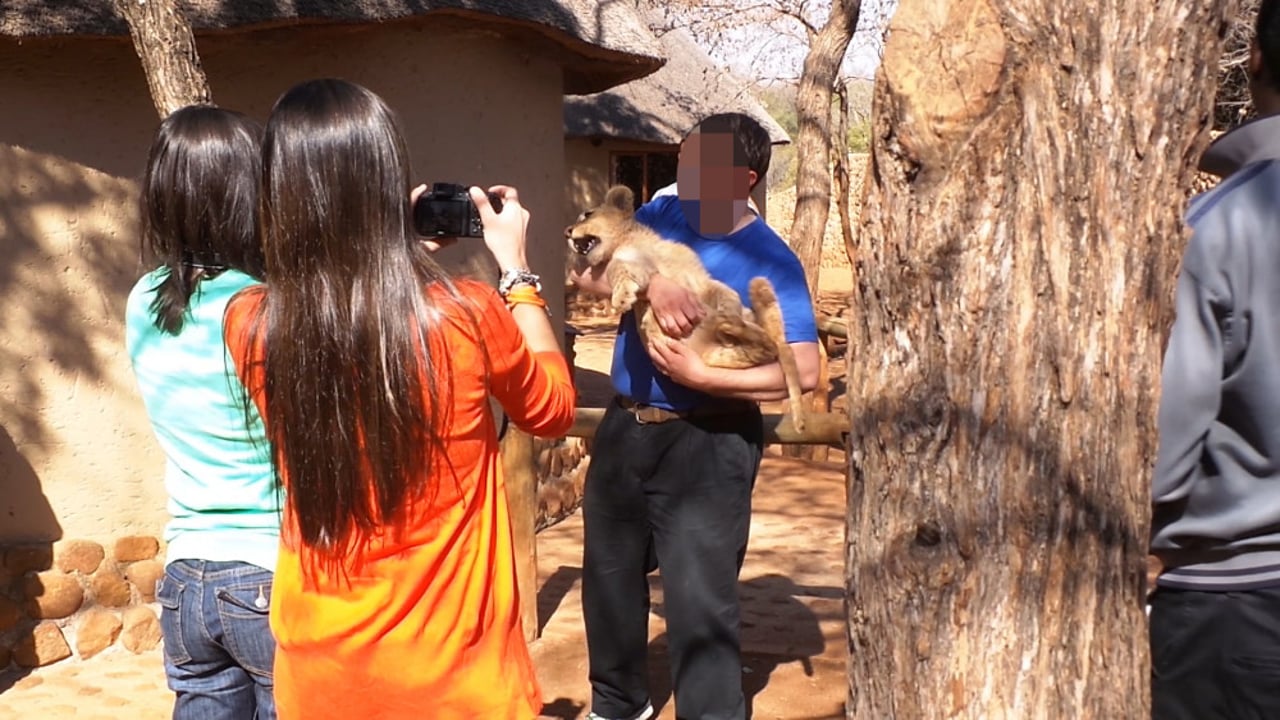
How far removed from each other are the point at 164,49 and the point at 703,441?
2.10 meters

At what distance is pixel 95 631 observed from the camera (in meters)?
5.16

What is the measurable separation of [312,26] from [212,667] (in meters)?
3.69

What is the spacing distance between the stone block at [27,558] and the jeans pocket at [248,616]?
3.22 meters

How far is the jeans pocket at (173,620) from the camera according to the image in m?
2.25

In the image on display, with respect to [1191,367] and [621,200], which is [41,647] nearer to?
[621,200]

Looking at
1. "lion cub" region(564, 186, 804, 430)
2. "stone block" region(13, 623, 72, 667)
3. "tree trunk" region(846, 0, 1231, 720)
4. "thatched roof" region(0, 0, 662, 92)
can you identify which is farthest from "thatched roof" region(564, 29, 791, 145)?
"tree trunk" region(846, 0, 1231, 720)

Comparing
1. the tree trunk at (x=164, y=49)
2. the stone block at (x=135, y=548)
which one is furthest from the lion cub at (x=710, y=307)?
the stone block at (x=135, y=548)

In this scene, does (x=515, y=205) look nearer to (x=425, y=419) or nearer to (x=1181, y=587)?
(x=425, y=419)

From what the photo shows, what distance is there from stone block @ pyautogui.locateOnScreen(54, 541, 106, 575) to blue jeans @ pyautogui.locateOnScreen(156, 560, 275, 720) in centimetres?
306

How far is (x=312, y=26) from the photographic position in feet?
17.5

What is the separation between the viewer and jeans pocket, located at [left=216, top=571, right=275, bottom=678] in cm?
222

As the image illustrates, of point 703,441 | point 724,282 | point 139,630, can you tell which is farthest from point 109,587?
point 724,282

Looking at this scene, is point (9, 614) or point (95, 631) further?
point (95, 631)

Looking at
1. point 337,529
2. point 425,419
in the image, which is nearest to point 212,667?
point 337,529
